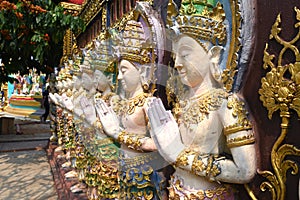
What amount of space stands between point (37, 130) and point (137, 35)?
34.2 feet

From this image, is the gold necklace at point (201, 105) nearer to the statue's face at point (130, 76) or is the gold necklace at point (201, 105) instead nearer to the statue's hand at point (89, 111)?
the statue's face at point (130, 76)

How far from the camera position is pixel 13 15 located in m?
4.67

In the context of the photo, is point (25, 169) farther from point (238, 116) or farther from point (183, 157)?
point (238, 116)

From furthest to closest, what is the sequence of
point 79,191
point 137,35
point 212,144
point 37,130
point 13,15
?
point 37,130 → point 13,15 → point 79,191 → point 137,35 → point 212,144

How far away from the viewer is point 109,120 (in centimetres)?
228

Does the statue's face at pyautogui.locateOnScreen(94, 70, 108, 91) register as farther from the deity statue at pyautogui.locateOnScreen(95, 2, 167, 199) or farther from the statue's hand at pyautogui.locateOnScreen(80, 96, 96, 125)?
the deity statue at pyautogui.locateOnScreen(95, 2, 167, 199)

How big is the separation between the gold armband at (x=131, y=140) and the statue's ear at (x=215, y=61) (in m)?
0.77

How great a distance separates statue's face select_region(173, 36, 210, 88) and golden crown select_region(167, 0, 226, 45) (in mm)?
43

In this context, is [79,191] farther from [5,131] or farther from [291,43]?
[5,131]

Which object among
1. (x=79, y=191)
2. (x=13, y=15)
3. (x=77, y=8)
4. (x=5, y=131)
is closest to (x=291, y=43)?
(x=79, y=191)

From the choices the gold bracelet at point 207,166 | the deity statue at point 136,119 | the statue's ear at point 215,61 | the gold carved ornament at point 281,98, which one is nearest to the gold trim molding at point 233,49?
the statue's ear at point 215,61

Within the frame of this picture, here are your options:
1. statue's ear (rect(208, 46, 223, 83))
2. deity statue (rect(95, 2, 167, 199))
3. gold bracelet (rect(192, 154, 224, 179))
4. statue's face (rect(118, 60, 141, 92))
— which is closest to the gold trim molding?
statue's ear (rect(208, 46, 223, 83))

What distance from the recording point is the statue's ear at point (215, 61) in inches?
56.9

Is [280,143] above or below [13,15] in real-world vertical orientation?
below
